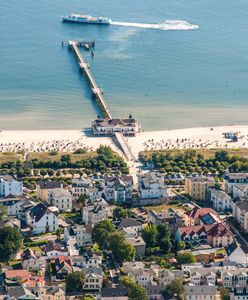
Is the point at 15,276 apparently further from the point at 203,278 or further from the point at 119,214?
the point at 119,214

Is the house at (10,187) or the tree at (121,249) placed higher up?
the house at (10,187)

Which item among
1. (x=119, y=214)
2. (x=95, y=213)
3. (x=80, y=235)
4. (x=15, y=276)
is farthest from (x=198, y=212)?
(x=15, y=276)

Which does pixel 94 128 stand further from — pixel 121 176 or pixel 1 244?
pixel 1 244

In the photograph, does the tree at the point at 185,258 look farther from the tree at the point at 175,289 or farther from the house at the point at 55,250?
the house at the point at 55,250

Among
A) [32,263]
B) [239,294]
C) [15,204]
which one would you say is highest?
[15,204]

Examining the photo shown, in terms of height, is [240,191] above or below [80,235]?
above

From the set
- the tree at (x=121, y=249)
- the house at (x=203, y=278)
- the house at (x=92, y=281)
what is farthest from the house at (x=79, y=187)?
the house at (x=203, y=278)
